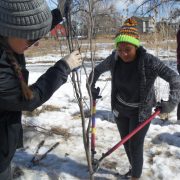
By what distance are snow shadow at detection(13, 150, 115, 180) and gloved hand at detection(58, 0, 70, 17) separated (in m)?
1.92

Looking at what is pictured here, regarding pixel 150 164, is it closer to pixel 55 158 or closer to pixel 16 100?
pixel 55 158

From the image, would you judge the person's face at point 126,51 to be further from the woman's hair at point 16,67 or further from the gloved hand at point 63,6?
the woman's hair at point 16,67

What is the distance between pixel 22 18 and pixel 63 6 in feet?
1.95

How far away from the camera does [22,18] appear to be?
66.9 inches

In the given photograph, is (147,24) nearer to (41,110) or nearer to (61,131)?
(41,110)

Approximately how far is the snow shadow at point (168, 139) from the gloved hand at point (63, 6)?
2.70 metres

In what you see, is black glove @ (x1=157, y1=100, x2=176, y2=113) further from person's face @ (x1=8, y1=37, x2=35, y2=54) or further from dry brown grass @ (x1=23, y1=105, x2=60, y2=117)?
dry brown grass @ (x1=23, y1=105, x2=60, y2=117)

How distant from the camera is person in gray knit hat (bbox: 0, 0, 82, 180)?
1.70 m

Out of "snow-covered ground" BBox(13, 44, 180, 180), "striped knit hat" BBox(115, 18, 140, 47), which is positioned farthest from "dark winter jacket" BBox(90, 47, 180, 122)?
"snow-covered ground" BBox(13, 44, 180, 180)

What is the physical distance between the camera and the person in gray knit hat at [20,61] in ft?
5.57

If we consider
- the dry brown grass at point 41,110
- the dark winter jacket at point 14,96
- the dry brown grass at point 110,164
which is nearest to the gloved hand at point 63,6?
the dark winter jacket at point 14,96

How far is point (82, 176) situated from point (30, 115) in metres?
2.28

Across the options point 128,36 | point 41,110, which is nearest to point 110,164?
point 128,36

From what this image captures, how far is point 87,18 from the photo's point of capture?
2.51 m
